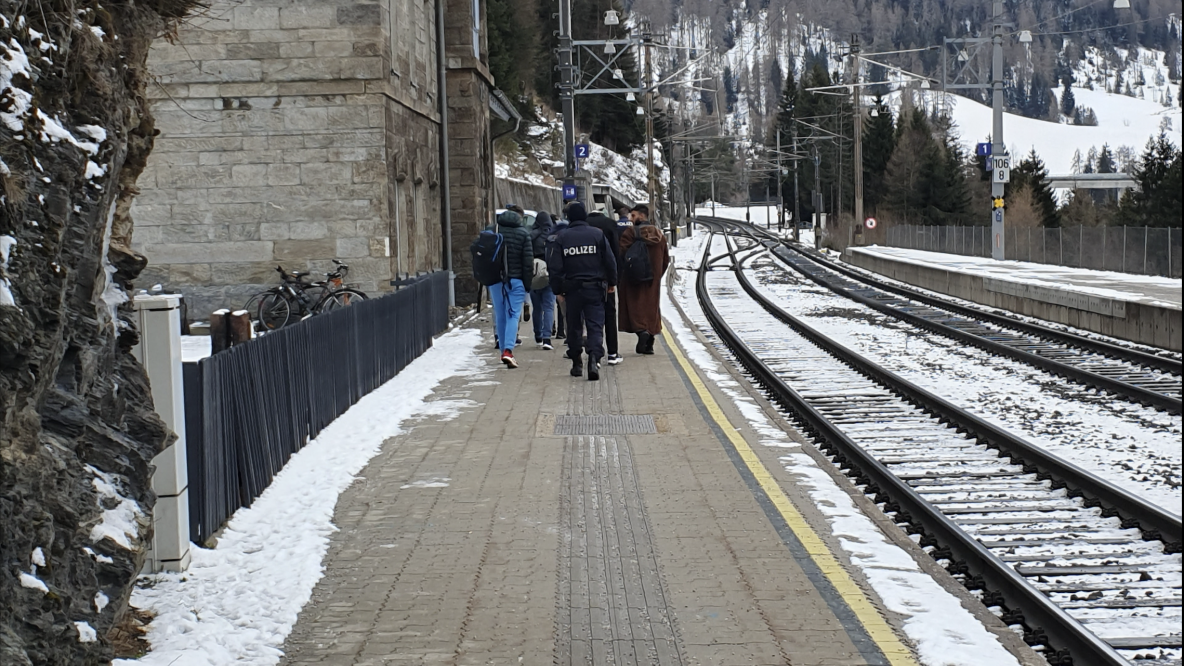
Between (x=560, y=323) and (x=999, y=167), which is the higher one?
(x=999, y=167)

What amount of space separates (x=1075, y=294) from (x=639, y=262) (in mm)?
9457

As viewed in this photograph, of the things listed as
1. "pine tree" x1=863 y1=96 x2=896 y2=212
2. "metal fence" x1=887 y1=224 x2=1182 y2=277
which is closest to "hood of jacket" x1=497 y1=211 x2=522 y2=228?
"metal fence" x1=887 y1=224 x2=1182 y2=277

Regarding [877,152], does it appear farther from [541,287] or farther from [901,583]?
[901,583]

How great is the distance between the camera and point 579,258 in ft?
44.1

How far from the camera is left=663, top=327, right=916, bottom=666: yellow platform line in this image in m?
4.99

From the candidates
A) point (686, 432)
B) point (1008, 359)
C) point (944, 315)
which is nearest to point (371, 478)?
point (686, 432)

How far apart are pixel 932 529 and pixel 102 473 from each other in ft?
15.6

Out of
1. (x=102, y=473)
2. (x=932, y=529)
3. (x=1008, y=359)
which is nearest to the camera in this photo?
(x=102, y=473)

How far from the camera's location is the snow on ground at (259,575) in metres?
5.00

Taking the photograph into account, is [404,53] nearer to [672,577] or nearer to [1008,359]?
[1008,359]

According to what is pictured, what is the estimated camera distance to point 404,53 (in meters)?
20.6

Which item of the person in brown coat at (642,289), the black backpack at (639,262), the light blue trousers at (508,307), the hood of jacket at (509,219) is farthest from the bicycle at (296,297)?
the black backpack at (639,262)

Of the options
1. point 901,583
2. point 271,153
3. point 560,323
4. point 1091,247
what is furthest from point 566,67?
point 901,583

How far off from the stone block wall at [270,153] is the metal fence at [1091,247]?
1835 cm
